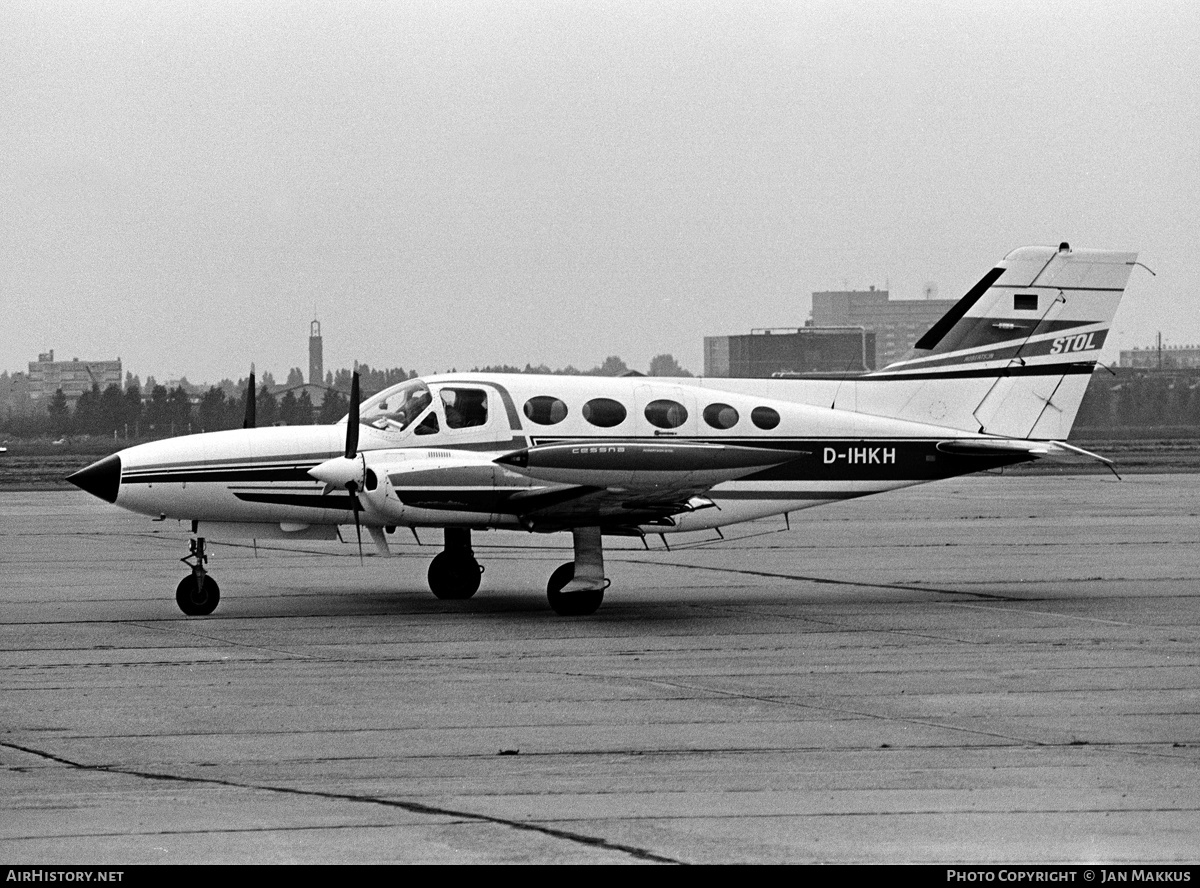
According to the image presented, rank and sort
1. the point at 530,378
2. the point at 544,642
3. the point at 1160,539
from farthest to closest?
the point at 1160,539 → the point at 530,378 → the point at 544,642

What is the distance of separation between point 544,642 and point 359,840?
773 centimetres

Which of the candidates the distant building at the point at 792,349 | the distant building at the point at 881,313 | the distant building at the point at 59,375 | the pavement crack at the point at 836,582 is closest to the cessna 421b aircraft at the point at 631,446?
the pavement crack at the point at 836,582

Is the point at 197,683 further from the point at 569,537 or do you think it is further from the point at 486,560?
the point at 569,537

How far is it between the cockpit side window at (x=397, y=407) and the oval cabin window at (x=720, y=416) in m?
3.39

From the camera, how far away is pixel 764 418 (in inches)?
766

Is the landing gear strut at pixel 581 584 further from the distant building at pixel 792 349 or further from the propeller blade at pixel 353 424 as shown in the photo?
the distant building at pixel 792 349

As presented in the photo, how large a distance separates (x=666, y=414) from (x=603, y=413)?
0.80 m

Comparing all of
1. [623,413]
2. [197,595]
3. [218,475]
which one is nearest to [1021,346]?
[623,413]

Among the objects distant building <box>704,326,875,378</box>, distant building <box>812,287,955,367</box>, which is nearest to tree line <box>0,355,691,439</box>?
distant building <box>704,326,875,378</box>

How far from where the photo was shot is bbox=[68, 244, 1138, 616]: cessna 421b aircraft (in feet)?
58.0

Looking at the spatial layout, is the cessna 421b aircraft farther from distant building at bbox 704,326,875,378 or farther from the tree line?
distant building at bbox 704,326,875,378

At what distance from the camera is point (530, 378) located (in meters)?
19.2

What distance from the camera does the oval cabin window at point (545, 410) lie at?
18.7 metres
